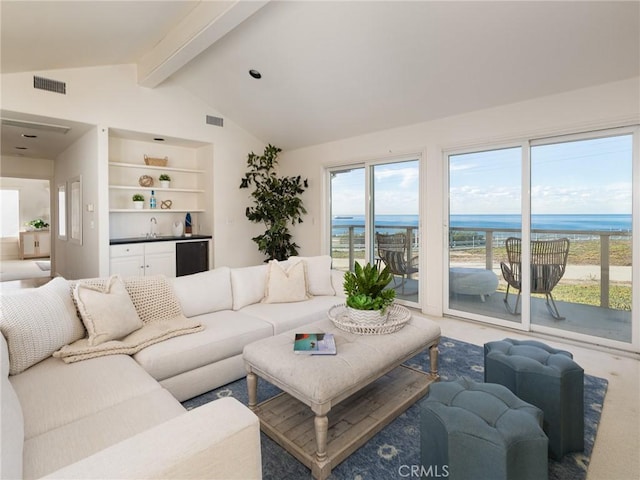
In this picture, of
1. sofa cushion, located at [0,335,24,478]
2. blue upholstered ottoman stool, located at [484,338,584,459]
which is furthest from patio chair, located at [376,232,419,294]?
sofa cushion, located at [0,335,24,478]

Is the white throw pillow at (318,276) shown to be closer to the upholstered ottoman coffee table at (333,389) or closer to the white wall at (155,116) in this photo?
the upholstered ottoman coffee table at (333,389)

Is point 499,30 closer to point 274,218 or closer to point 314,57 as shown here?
point 314,57

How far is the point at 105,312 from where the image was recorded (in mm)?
2090

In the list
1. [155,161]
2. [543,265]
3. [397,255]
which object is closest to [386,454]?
[543,265]

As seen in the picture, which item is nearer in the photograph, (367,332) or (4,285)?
(367,332)

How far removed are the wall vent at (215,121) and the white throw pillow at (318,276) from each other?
3.04 meters

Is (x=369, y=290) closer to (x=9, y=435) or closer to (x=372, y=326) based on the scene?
(x=372, y=326)

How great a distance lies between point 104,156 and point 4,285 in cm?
361

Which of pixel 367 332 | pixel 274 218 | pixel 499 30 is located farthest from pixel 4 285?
pixel 499 30

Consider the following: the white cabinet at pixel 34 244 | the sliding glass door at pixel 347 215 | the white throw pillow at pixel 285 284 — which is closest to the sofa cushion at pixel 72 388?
the white throw pillow at pixel 285 284

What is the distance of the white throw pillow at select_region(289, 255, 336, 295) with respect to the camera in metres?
3.49

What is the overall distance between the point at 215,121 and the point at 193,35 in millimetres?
2171

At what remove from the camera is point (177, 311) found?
2559 millimetres

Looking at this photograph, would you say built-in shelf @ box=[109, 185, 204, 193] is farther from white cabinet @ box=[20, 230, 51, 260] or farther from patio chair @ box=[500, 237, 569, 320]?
white cabinet @ box=[20, 230, 51, 260]
